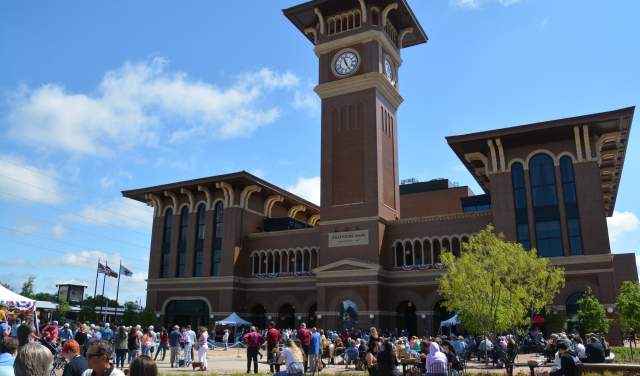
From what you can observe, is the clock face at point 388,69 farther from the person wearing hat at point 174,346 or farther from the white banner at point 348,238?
the person wearing hat at point 174,346

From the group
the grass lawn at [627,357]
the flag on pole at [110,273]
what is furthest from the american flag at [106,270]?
the grass lawn at [627,357]

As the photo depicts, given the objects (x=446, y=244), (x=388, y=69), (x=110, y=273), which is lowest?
(x=110, y=273)

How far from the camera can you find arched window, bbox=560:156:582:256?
38812 mm

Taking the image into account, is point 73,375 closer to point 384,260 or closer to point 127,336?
point 127,336

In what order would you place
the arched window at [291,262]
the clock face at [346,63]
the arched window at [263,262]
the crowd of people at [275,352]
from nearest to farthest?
1. the crowd of people at [275,352]
2. the clock face at [346,63]
3. the arched window at [291,262]
4. the arched window at [263,262]

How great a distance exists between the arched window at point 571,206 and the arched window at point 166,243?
3903cm

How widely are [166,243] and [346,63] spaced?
27.1m

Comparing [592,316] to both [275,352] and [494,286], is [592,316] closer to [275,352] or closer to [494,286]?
[494,286]

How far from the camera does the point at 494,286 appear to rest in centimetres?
2462

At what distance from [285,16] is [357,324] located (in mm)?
30616

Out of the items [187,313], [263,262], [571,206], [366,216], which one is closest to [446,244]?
[366,216]

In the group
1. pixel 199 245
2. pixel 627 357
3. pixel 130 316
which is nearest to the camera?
pixel 627 357

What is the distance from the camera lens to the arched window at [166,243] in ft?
189

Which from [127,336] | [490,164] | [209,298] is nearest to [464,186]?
[490,164]
